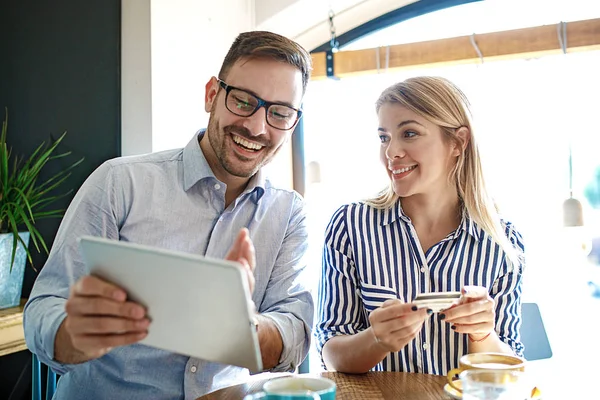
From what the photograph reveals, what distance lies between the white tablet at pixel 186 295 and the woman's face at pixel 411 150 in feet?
3.30

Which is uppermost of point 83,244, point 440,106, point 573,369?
point 440,106

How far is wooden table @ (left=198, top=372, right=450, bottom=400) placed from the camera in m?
1.35

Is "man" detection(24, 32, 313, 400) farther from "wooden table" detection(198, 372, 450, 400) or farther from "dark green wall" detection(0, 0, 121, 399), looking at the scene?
"dark green wall" detection(0, 0, 121, 399)

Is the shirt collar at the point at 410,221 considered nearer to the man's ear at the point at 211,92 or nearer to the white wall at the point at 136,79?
the man's ear at the point at 211,92

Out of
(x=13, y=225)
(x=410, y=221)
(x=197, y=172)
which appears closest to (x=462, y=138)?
(x=410, y=221)

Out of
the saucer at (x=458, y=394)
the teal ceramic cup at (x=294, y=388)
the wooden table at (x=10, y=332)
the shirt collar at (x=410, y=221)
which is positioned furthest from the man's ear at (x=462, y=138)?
the wooden table at (x=10, y=332)

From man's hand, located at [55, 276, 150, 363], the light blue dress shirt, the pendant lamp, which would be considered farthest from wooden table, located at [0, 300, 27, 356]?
the pendant lamp

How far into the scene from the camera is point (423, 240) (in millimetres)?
1965

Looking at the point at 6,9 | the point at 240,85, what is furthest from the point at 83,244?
the point at 6,9

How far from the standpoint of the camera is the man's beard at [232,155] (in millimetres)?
1744

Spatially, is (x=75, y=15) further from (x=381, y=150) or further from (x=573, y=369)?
(x=573, y=369)

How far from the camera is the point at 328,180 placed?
321cm

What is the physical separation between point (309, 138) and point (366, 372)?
213cm

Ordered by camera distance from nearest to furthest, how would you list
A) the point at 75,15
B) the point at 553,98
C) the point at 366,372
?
1. the point at 366,372
2. the point at 75,15
3. the point at 553,98
